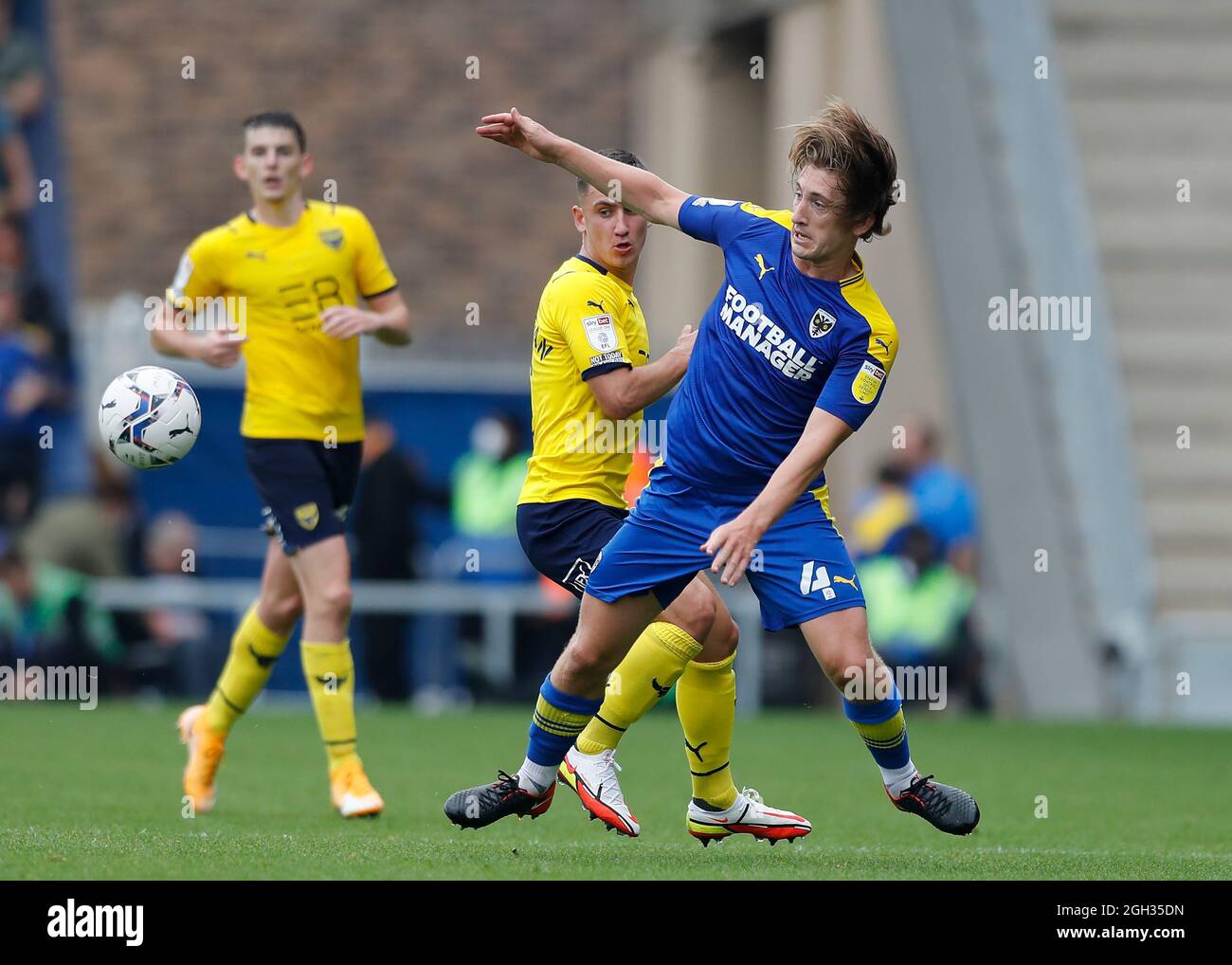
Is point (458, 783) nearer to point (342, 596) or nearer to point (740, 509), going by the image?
point (342, 596)

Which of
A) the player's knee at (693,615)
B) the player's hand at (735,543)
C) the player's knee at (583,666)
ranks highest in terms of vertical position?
the player's hand at (735,543)

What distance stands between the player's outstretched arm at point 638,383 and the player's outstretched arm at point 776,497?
0.66 metres

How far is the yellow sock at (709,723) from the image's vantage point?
727cm

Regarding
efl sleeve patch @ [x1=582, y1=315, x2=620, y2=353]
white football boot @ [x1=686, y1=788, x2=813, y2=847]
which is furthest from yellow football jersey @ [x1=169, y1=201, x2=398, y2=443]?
white football boot @ [x1=686, y1=788, x2=813, y2=847]

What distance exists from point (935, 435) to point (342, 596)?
8419 mm

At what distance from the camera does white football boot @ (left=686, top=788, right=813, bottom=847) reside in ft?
24.0

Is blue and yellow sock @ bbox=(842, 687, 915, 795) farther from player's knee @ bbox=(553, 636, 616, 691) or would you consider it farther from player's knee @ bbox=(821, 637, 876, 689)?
player's knee @ bbox=(553, 636, 616, 691)

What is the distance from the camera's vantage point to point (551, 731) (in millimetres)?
6965

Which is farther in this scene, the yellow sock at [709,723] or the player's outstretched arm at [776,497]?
the yellow sock at [709,723]

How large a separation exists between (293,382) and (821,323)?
2552mm

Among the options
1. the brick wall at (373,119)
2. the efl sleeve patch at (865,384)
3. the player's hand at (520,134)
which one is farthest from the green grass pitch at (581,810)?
the brick wall at (373,119)

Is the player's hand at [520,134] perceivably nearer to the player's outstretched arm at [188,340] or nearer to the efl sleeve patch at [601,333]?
the efl sleeve patch at [601,333]

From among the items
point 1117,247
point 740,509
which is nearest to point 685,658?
point 740,509

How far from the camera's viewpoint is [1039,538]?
1555 centimetres
